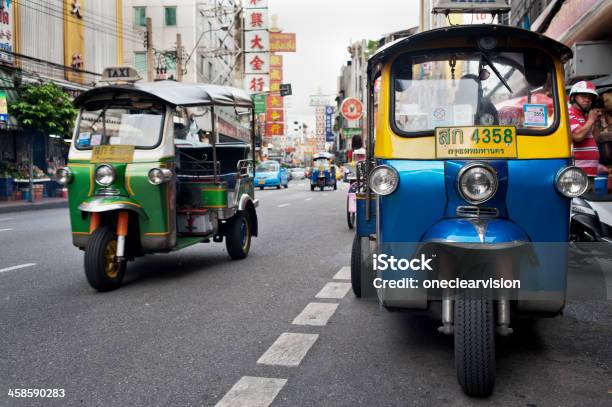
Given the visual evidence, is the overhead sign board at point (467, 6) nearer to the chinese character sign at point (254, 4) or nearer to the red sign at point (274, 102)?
the chinese character sign at point (254, 4)

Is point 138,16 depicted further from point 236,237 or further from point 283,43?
point 236,237

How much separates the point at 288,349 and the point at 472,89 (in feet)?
7.06

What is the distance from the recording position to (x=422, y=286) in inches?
148

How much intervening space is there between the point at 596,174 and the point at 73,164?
558cm

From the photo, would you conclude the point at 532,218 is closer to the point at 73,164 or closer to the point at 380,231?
the point at 380,231

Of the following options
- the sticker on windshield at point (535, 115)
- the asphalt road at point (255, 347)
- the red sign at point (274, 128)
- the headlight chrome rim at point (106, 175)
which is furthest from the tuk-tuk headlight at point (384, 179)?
the red sign at point (274, 128)

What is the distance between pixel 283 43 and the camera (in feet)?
174

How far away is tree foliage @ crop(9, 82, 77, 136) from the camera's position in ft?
70.0

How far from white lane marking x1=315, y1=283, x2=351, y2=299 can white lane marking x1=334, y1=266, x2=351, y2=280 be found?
0.36 m

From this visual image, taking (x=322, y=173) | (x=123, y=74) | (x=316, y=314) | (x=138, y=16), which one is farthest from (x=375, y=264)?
(x=138, y=16)

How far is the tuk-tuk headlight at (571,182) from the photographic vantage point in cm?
362

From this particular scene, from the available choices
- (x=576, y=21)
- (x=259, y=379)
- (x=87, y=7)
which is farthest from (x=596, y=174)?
(x=87, y=7)

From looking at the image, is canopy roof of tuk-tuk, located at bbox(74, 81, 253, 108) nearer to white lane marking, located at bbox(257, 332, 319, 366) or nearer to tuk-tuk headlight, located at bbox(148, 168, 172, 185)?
tuk-tuk headlight, located at bbox(148, 168, 172, 185)

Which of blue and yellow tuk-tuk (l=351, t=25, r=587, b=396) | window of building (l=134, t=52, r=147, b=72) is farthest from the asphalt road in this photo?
window of building (l=134, t=52, r=147, b=72)
